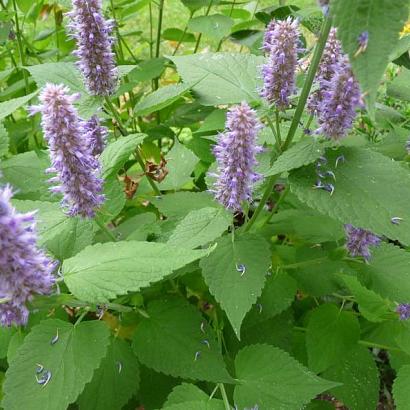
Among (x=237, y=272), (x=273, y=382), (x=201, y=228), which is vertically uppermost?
(x=201, y=228)

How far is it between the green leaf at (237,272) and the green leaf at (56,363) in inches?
15.0

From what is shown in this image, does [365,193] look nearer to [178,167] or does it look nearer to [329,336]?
[329,336]

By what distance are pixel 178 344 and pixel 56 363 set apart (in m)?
0.46

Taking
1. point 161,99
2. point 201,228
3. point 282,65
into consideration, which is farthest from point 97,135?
point 282,65

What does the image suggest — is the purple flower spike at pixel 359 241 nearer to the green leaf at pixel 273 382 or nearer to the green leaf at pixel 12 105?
the green leaf at pixel 273 382

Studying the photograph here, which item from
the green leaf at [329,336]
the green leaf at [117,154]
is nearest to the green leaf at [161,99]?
the green leaf at [117,154]

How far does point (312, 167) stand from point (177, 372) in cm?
82

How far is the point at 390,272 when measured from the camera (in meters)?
2.04

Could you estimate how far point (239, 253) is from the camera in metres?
1.77

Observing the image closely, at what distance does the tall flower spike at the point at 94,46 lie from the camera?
186cm

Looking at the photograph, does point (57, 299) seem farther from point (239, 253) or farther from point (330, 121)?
point (330, 121)

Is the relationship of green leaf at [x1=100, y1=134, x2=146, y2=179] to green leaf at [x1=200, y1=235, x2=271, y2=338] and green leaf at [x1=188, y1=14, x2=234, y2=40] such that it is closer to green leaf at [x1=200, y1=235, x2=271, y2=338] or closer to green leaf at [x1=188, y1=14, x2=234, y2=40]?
green leaf at [x1=200, y1=235, x2=271, y2=338]

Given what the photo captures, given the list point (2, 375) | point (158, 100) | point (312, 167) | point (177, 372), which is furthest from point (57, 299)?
point (2, 375)

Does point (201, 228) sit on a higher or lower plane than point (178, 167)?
higher
